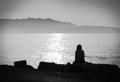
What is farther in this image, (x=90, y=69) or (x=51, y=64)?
(x=51, y=64)

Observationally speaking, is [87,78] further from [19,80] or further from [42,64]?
[42,64]

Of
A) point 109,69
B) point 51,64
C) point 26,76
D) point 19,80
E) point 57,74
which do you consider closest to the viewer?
point 19,80

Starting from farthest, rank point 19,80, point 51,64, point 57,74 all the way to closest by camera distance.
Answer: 1. point 51,64
2. point 57,74
3. point 19,80

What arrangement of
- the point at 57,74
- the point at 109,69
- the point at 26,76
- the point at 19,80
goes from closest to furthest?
the point at 19,80 → the point at 26,76 → the point at 57,74 → the point at 109,69

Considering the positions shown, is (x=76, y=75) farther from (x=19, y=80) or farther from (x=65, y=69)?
(x=19, y=80)

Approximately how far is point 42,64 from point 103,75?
380cm

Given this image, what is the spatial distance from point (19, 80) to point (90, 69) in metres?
3.91

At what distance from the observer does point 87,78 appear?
828cm

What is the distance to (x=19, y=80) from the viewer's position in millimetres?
7797

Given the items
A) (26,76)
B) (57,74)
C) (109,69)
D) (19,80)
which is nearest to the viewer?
(19,80)

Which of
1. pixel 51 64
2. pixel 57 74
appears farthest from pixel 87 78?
pixel 51 64

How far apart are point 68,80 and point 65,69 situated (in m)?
2.45

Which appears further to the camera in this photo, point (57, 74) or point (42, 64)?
point (42, 64)

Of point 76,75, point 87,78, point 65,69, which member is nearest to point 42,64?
point 65,69
